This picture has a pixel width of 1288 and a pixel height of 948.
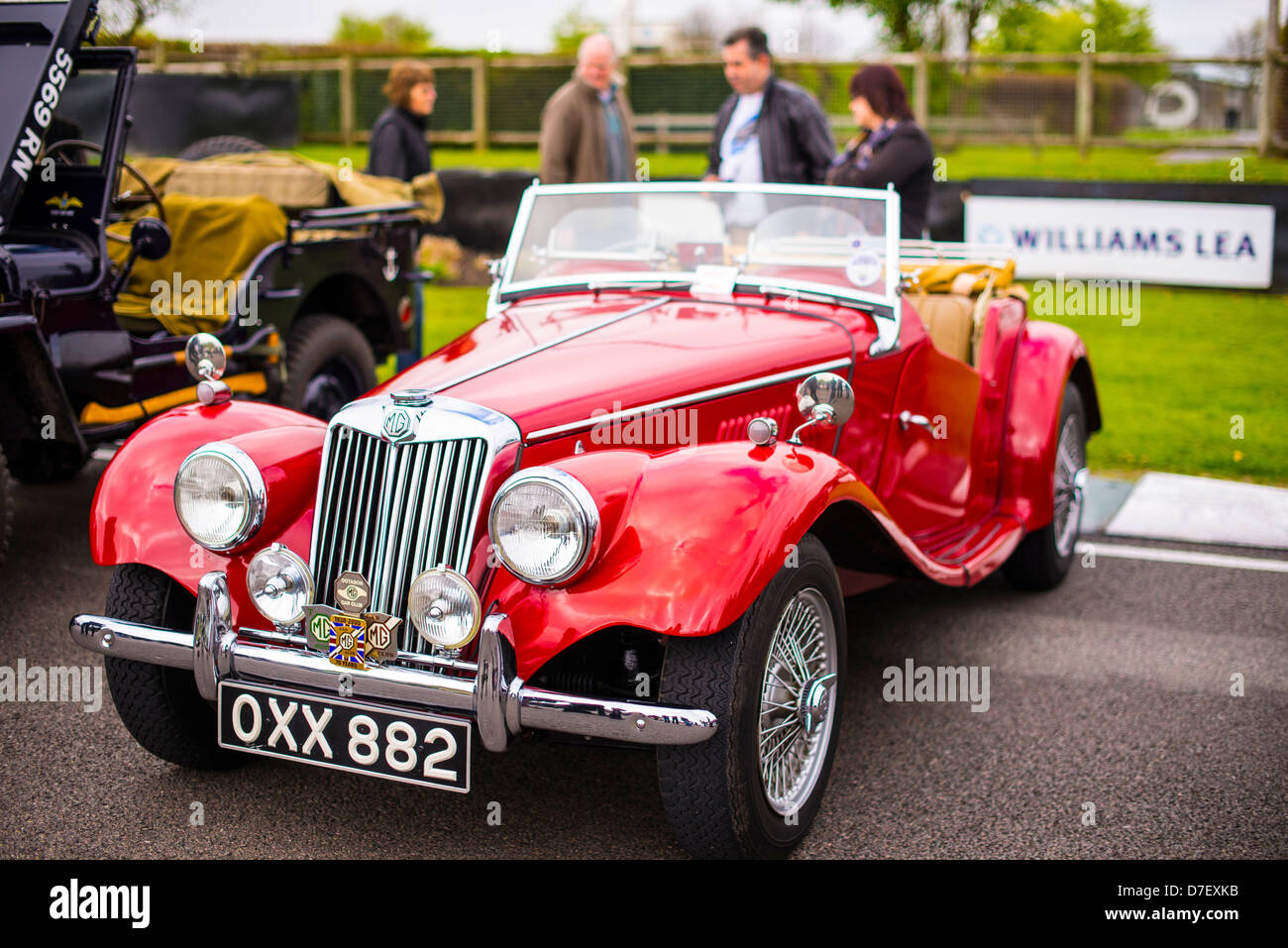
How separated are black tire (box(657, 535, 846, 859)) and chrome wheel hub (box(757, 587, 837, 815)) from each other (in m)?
0.09

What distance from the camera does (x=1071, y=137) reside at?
19219mm

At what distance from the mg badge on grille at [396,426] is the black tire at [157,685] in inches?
29.0

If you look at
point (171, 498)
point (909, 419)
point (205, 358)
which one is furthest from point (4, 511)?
point (909, 419)

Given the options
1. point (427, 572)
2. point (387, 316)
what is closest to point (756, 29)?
point (387, 316)

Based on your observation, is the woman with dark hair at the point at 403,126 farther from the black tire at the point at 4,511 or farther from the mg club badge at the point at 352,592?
the mg club badge at the point at 352,592

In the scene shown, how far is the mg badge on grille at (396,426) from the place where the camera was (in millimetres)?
2967

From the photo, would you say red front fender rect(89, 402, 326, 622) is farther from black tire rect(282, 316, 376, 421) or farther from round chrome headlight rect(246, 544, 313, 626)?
black tire rect(282, 316, 376, 421)

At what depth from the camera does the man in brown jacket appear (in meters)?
7.00

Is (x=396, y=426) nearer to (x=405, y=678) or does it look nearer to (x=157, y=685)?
(x=405, y=678)

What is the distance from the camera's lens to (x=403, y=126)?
7.36 metres
